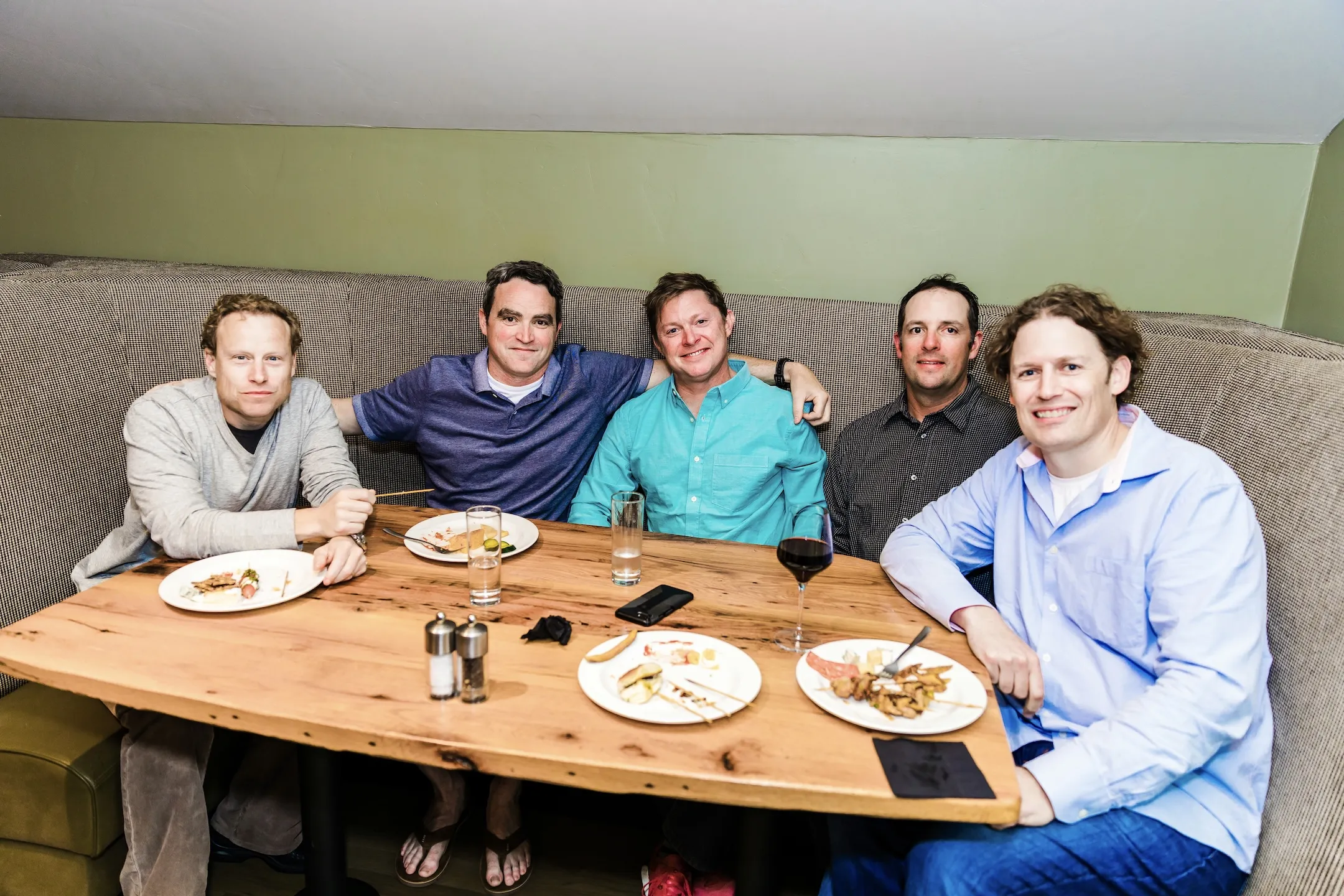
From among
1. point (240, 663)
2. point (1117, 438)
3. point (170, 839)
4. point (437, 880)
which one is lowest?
point (437, 880)

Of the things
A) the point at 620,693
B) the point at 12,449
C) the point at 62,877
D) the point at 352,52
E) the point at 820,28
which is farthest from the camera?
the point at 352,52

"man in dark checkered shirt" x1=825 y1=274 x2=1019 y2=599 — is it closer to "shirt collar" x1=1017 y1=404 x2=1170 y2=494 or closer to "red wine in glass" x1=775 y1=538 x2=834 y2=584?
"shirt collar" x1=1017 y1=404 x2=1170 y2=494

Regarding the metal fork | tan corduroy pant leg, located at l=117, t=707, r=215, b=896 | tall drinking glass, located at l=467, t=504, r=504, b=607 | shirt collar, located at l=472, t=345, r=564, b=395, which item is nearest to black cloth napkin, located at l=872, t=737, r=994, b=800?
tall drinking glass, located at l=467, t=504, r=504, b=607

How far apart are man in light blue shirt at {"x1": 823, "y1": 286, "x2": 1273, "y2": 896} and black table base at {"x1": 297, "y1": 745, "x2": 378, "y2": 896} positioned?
977mm

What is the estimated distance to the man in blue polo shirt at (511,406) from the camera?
2.35 meters

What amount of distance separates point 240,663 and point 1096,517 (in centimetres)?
147

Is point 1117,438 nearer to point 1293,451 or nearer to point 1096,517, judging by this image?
point 1096,517

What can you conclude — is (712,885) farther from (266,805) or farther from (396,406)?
(396,406)

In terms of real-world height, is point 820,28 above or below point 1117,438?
above

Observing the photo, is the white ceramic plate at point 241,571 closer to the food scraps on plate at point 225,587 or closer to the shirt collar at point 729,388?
the food scraps on plate at point 225,587

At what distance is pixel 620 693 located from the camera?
1.22 m

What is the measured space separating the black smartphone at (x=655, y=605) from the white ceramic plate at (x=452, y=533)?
0.35 meters

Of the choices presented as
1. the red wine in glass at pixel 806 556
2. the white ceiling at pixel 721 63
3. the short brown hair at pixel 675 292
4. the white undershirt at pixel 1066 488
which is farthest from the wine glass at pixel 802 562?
the white ceiling at pixel 721 63

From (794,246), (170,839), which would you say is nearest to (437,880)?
(170,839)
